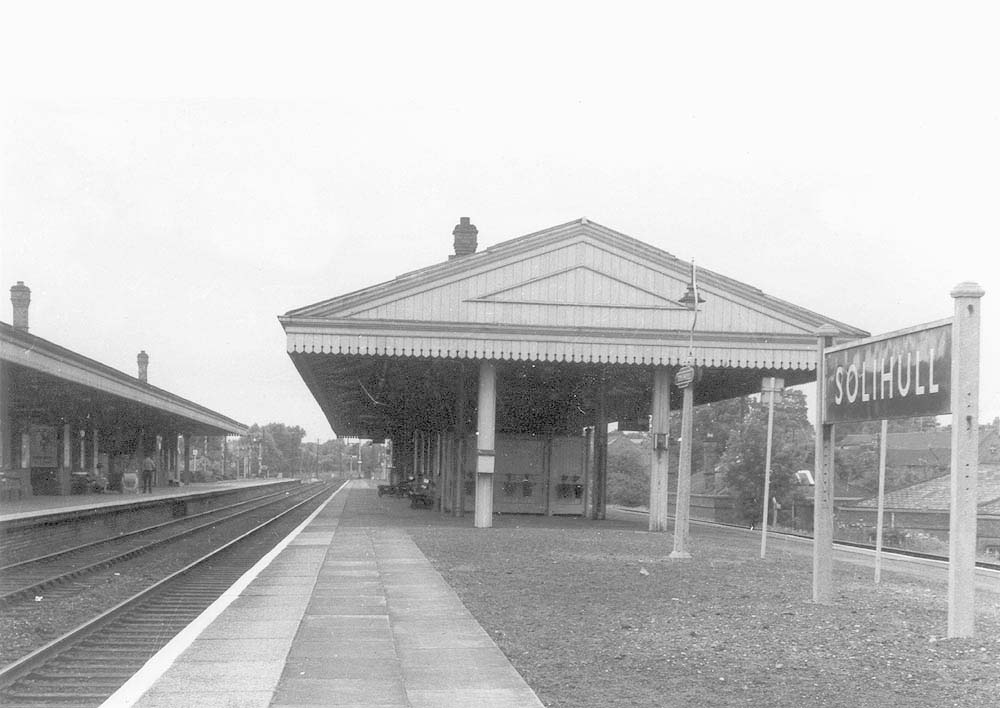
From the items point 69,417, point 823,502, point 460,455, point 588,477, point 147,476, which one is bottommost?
point 147,476

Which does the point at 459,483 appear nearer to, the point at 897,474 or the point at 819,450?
the point at 819,450

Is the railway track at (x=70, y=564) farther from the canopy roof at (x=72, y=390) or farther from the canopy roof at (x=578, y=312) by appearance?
the canopy roof at (x=578, y=312)

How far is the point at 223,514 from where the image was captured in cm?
3881

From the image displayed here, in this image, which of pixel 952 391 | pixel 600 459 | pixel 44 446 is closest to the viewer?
pixel 952 391

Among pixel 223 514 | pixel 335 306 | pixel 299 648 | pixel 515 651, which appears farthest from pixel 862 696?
pixel 223 514

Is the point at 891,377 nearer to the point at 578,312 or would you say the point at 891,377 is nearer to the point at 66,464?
the point at 578,312

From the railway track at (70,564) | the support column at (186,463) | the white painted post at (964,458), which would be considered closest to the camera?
the white painted post at (964,458)

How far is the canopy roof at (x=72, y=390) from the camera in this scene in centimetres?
2619

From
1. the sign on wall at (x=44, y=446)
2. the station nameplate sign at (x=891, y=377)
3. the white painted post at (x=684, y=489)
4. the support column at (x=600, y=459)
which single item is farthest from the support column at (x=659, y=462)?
the sign on wall at (x=44, y=446)

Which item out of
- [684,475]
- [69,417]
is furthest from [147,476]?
[684,475]

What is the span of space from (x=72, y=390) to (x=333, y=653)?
2774 cm

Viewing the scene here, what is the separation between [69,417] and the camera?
4209 centimetres

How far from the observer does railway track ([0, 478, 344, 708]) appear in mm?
7773

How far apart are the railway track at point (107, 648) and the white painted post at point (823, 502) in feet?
19.8
